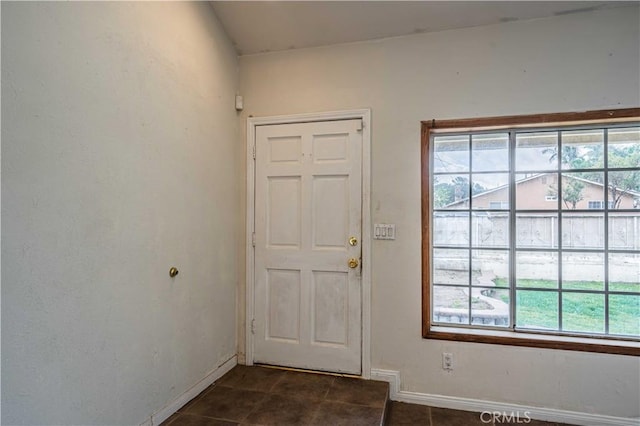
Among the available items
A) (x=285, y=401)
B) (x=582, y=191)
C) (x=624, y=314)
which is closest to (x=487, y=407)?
(x=624, y=314)

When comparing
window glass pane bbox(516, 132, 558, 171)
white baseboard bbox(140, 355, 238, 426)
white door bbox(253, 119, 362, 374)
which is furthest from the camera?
white door bbox(253, 119, 362, 374)

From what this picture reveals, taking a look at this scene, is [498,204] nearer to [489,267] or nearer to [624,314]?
[489,267]

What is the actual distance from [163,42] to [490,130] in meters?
2.17

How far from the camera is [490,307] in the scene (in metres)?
2.32

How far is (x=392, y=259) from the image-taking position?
7.80 feet

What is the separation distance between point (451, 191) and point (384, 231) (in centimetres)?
56

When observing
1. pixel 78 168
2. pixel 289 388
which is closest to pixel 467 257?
pixel 289 388

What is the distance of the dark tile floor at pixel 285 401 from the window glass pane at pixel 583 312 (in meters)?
1.29

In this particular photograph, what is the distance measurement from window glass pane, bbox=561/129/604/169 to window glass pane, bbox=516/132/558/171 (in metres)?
0.06

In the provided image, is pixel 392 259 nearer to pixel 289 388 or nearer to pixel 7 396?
pixel 289 388

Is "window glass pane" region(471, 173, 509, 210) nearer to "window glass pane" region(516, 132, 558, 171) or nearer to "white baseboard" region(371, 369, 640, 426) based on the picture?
"window glass pane" region(516, 132, 558, 171)

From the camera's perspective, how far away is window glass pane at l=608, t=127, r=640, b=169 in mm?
2123

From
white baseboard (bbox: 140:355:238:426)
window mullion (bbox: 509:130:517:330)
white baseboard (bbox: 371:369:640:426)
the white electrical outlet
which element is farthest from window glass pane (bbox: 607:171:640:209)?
white baseboard (bbox: 140:355:238:426)

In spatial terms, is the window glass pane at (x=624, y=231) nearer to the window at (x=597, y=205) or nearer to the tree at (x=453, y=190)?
the window at (x=597, y=205)
